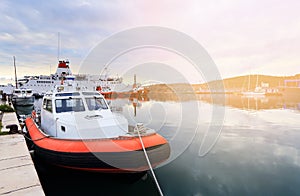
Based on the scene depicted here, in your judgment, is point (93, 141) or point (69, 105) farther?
point (69, 105)

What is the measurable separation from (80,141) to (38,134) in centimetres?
245

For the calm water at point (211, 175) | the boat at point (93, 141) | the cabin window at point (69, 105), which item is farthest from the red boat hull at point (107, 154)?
the cabin window at point (69, 105)

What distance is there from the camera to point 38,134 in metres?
5.95

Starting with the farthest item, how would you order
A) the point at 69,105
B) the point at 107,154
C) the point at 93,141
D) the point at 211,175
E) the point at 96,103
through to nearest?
the point at 96,103 → the point at 69,105 → the point at 211,175 → the point at 93,141 → the point at 107,154

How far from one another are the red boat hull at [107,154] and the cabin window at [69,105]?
140 cm

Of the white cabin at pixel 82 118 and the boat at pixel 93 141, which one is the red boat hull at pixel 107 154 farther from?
the white cabin at pixel 82 118

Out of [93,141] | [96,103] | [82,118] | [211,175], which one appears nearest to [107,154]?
[93,141]

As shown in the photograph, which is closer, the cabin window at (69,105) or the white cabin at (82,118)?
the white cabin at (82,118)

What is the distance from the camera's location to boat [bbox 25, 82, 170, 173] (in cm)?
431

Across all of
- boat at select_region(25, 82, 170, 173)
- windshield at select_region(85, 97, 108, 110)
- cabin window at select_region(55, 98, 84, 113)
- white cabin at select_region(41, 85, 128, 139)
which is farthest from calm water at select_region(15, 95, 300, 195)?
windshield at select_region(85, 97, 108, 110)

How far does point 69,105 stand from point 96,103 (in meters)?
0.92

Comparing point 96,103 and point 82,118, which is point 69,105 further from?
point 82,118

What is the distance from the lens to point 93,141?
449cm

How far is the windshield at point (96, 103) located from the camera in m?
6.16
